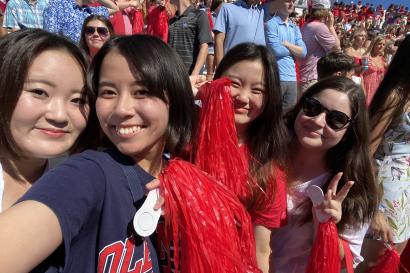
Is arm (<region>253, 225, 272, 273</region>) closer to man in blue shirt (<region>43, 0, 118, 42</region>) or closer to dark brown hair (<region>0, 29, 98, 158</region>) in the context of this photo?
dark brown hair (<region>0, 29, 98, 158</region>)

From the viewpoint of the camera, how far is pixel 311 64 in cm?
512

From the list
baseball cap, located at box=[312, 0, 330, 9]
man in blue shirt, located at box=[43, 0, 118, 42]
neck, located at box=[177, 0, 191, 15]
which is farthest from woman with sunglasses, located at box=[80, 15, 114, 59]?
baseball cap, located at box=[312, 0, 330, 9]

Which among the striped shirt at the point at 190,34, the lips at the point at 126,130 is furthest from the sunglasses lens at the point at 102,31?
the lips at the point at 126,130

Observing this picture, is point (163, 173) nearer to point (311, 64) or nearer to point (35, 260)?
point (35, 260)

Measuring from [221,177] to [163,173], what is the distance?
0.33 metres

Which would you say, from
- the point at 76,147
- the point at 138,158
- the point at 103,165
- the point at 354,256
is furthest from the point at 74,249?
the point at 354,256

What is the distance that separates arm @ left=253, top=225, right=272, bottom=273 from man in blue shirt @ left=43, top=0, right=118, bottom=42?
266 cm

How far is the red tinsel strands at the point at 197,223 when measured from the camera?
3.81 feet

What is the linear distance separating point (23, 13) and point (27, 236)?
361 cm

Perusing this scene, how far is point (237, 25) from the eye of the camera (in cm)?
408

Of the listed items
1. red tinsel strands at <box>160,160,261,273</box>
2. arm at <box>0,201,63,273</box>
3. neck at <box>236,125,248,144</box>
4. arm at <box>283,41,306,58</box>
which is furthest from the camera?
arm at <box>283,41,306,58</box>

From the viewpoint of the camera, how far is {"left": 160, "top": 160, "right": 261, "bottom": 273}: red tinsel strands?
1.16 meters

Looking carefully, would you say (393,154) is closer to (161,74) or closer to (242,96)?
(242,96)

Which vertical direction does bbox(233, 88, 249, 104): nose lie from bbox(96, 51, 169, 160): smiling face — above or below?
below
